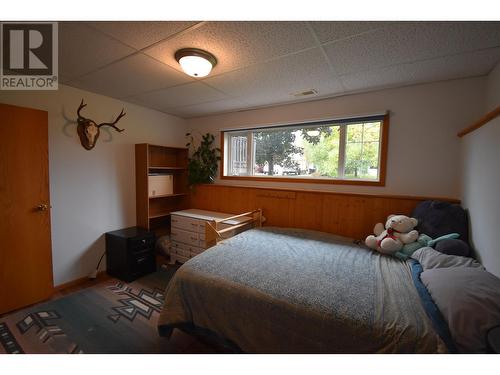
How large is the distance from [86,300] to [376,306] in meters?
2.56

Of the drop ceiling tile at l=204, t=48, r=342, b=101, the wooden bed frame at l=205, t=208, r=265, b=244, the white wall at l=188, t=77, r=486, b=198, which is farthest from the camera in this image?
the wooden bed frame at l=205, t=208, r=265, b=244

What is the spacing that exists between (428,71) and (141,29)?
230 centimetres

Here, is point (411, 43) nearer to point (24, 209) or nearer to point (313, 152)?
point (313, 152)

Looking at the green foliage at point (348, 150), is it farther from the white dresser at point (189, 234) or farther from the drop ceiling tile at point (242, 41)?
the drop ceiling tile at point (242, 41)

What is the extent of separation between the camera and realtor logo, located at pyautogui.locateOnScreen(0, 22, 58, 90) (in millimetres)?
1380

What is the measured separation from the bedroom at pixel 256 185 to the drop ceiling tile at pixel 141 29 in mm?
14

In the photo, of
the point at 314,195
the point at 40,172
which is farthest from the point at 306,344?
the point at 40,172

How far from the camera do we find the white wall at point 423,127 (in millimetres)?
1999

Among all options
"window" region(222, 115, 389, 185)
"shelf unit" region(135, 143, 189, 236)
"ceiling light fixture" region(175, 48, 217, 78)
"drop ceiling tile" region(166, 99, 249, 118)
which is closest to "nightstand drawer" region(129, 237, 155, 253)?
"shelf unit" region(135, 143, 189, 236)

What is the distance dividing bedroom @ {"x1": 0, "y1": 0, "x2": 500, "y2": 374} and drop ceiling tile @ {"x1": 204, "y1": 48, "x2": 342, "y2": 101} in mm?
25

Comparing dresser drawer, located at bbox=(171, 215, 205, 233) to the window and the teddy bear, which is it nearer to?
the window

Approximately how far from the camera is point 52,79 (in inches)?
Answer: 81.9

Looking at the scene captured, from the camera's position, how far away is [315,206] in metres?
2.63

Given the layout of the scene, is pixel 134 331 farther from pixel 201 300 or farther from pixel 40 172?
pixel 40 172
